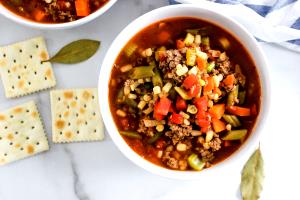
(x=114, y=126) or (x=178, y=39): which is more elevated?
(x=178, y=39)

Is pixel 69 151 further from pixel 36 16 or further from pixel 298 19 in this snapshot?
pixel 298 19

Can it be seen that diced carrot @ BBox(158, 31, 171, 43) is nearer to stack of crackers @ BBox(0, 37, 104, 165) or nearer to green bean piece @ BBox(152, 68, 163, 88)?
green bean piece @ BBox(152, 68, 163, 88)

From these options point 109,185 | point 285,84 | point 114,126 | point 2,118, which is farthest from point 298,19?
point 2,118

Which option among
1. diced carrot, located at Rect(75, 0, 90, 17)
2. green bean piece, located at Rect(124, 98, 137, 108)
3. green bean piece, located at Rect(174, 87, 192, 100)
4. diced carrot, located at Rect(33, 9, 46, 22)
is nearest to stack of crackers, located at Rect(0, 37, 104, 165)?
diced carrot, located at Rect(33, 9, 46, 22)

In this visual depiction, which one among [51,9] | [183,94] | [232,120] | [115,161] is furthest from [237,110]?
[51,9]

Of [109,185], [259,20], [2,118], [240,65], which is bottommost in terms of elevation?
[109,185]

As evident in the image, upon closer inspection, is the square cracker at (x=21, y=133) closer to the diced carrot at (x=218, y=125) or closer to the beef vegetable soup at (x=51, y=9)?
the beef vegetable soup at (x=51, y=9)
